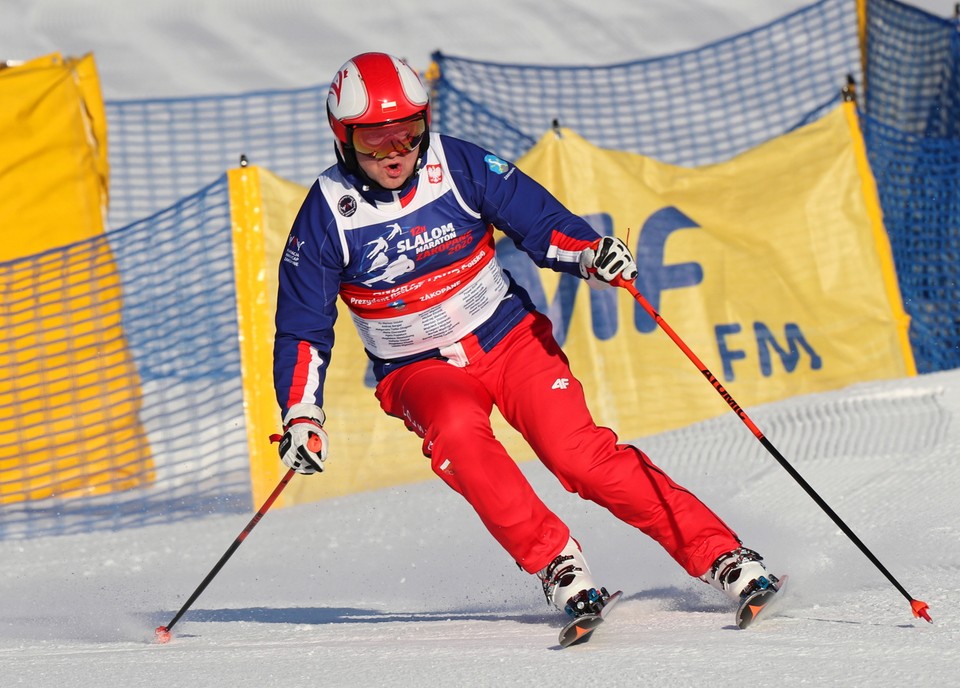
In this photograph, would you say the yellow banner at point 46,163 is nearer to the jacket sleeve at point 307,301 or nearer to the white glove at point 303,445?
the jacket sleeve at point 307,301

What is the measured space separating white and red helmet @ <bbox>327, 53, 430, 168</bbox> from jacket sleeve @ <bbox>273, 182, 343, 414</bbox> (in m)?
0.22

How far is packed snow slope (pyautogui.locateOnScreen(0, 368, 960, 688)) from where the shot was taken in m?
3.54

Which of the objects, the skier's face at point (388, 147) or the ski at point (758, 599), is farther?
the skier's face at point (388, 147)

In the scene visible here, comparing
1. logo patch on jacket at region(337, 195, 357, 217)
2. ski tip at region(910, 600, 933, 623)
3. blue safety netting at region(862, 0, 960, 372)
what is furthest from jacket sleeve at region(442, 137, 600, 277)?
blue safety netting at region(862, 0, 960, 372)

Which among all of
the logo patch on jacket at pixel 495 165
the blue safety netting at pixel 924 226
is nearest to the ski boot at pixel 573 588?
the logo patch on jacket at pixel 495 165

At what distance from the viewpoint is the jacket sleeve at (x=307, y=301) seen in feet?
14.5

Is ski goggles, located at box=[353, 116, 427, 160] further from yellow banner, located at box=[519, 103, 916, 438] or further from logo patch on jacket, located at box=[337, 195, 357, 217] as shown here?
yellow banner, located at box=[519, 103, 916, 438]

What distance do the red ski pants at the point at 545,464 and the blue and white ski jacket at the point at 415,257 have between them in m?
0.19

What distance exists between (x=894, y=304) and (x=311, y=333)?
4.12 metres

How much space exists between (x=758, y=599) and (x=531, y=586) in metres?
1.55

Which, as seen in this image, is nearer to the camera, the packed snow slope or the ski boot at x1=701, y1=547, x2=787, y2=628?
the packed snow slope

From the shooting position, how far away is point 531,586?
545cm

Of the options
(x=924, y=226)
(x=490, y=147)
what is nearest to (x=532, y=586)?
(x=924, y=226)

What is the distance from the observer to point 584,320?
750cm
